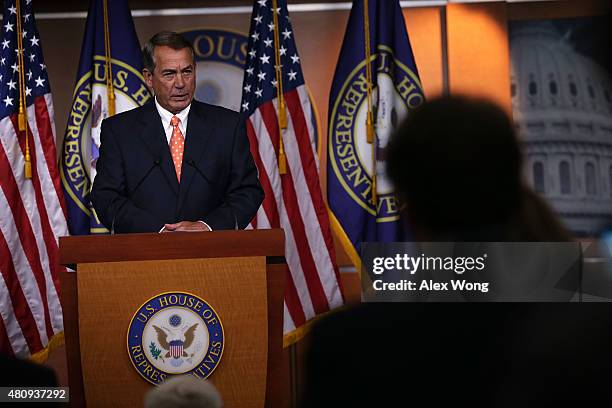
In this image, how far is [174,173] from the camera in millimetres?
3453

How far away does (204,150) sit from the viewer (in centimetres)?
347

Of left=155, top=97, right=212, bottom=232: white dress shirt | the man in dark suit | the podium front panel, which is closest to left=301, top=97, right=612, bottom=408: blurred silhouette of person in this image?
the podium front panel

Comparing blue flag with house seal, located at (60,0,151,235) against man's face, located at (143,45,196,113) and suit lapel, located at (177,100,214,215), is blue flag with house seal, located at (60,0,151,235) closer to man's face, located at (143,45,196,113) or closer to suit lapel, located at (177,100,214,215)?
man's face, located at (143,45,196,113)

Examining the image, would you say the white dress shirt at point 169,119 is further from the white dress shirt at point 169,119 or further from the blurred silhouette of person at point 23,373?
the blurred silhouette of person at point 23,373

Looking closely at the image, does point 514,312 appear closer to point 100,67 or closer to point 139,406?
point 139,406

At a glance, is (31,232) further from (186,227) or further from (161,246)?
(161,246)

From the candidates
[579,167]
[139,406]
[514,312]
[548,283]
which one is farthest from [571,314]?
[579,167]

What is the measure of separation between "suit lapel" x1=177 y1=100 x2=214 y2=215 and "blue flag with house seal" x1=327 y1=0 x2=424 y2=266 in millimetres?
1532

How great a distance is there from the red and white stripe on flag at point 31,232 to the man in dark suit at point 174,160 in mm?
1437

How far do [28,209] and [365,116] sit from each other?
1921 millimetres

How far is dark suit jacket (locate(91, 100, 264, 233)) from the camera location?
11.0 feet

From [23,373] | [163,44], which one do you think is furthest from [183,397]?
[163,44]

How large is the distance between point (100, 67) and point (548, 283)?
3.93m

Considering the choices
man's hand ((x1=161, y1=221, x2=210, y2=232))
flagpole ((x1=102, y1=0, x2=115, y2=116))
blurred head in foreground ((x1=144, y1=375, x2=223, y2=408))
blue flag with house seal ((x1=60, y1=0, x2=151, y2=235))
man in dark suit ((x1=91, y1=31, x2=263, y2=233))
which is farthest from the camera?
blue flag with house seal ((x1=60, y1=0, x2=151, y2=235))
